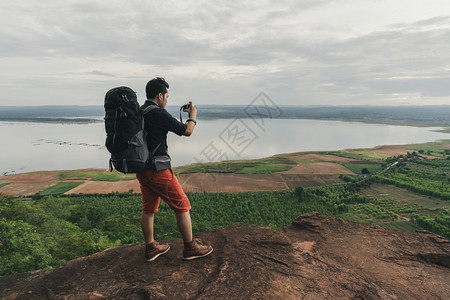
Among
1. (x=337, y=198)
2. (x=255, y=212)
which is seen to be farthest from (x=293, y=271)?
(x=337, y=198)

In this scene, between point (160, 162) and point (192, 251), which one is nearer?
point (160, 162)

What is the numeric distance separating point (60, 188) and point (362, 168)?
6612 cm

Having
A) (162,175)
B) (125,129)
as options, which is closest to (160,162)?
(162,175)

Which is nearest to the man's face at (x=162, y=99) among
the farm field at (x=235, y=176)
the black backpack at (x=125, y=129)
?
the black backpack at (x=125, y=129)

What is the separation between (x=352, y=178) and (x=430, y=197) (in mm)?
12899

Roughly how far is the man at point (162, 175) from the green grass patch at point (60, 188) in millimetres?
46179

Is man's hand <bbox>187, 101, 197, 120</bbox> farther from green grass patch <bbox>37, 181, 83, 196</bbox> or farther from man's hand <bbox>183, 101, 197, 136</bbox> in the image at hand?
green grass patch <bbox>37, 181, 83, 196</bbox>

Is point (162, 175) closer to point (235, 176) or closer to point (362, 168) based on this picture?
point (235, 176)

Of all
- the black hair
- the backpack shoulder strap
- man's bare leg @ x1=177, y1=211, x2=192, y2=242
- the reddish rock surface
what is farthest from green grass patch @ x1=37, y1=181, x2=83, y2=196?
the backpack shoulder strap

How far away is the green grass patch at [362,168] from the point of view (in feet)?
182

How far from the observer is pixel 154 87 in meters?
3.45

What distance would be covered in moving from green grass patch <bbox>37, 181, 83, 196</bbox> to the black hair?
46.6 meters

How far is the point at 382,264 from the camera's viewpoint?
3.99 m

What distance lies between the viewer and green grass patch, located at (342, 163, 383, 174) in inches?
2182
